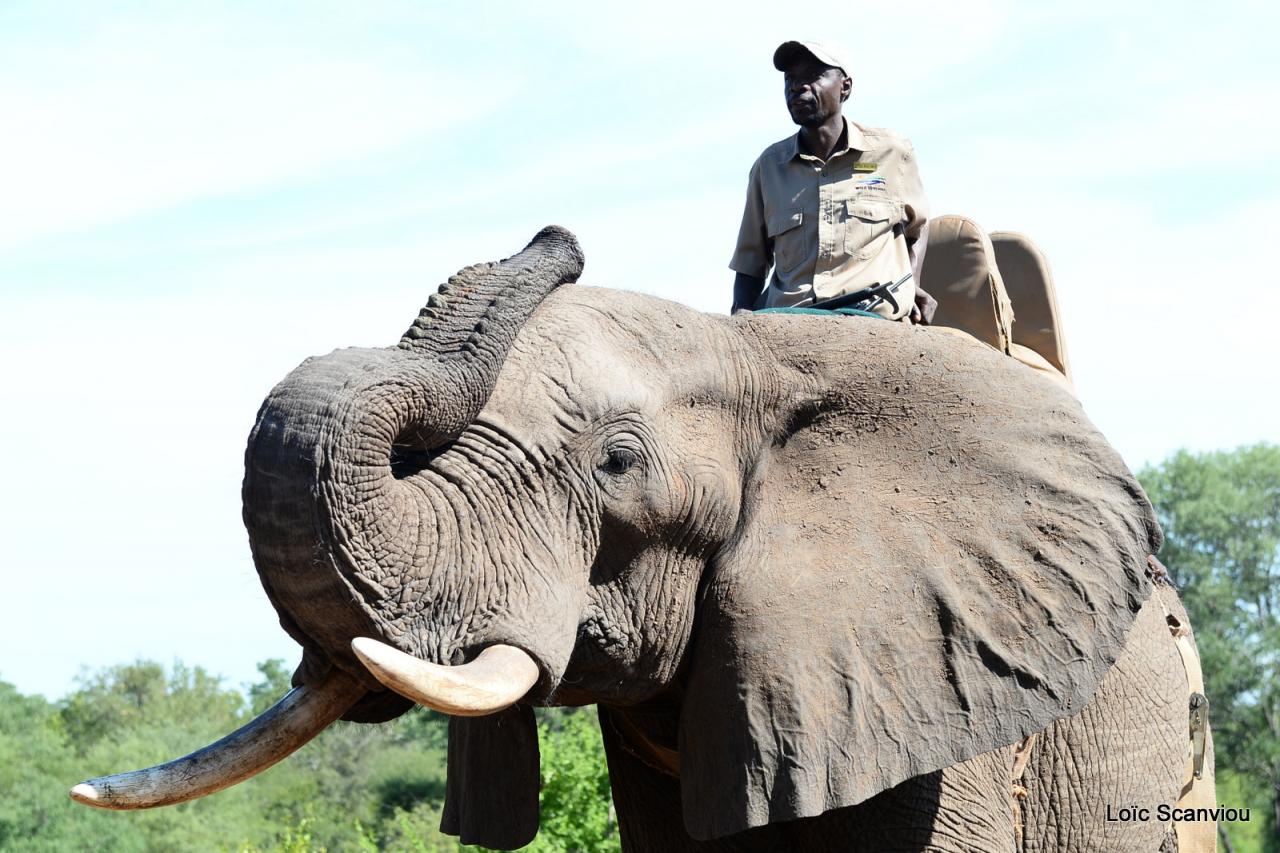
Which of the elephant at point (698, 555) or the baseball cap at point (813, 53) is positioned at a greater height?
the baseball cap at point (813, 53)

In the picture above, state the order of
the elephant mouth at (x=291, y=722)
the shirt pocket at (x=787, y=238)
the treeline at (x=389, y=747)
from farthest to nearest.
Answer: the treeline at (x=389, y=747), the shirt pocket at (x=787, y=238), the elephant mouth at (x=291, y=722)

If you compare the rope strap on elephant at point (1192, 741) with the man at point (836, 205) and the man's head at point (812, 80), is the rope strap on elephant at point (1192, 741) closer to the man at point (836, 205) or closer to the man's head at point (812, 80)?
the man at point (836, 205)

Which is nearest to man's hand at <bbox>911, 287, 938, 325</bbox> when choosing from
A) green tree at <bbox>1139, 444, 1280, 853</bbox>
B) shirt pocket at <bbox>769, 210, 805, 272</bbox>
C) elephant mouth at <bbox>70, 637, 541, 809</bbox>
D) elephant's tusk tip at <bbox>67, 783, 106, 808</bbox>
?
shirt pocket at <bbox>769, 210, 805, 272</bbox>

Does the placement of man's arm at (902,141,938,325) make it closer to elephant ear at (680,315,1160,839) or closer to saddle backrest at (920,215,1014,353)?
saddle backrest at (920,215,1014,353)

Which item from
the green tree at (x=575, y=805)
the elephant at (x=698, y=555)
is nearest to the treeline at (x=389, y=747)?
the green tree at (x=575, y=805)

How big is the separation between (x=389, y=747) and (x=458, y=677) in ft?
94.7

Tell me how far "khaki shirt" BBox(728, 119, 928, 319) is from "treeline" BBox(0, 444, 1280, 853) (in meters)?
7.05

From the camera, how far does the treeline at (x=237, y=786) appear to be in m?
12.8

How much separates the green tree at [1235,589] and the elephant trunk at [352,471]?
3269cm

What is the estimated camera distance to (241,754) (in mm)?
3740

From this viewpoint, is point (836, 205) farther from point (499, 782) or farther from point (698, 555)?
point (499, 782)

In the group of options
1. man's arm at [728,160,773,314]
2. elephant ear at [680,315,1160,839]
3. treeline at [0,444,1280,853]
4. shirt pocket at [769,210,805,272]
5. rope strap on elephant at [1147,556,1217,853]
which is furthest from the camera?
treeline at [0,444,1280,853]

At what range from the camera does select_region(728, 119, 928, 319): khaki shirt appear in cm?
529

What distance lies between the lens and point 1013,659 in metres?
4.28
